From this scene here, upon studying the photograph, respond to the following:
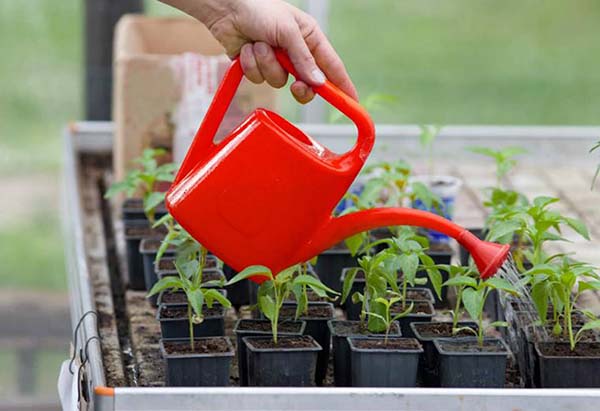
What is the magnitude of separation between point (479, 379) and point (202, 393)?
1.50ft

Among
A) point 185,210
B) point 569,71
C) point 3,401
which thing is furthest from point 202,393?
point 569,71

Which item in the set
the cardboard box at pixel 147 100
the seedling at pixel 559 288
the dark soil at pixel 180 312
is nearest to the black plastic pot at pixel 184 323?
the dark soil at pixel 180 312

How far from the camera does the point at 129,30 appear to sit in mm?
3199

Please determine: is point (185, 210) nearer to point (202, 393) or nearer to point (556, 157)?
point (202, 393)

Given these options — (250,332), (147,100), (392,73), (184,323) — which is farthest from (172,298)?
(392,73)

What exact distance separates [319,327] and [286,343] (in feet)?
0.44

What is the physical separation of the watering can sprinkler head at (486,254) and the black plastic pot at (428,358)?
111mm

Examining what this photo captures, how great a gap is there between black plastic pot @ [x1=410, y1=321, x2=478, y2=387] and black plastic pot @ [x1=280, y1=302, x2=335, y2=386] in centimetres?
15

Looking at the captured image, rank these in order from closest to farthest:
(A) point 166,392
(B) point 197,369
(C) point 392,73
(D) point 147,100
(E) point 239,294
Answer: (A) point 166,392 < (B) point 197,369 < (E) point 239,294 < (D) point 147,100 < (C) point 392,73

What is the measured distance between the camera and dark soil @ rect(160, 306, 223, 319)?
1968 mm

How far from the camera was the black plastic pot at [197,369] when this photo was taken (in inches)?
69.9

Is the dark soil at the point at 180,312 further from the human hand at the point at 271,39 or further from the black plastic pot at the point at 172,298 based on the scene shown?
the human hand at the point at 271,39

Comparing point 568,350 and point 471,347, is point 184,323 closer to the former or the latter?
point 471,347

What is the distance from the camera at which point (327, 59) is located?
1.93 metres
